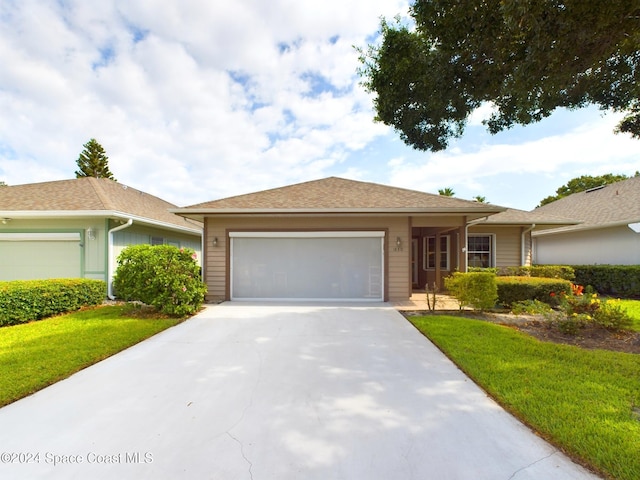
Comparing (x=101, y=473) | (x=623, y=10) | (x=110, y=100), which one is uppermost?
(x=110, y=100)

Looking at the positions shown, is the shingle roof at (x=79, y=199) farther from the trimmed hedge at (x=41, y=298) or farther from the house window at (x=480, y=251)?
the house window at (x=480, y=251)

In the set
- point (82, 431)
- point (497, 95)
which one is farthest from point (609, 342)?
point (82, 431)

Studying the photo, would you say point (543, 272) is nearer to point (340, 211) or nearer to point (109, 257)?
point (340, 211)

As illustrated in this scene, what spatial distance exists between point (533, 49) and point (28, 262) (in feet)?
46.0

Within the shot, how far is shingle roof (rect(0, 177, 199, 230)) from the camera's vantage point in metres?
9.14

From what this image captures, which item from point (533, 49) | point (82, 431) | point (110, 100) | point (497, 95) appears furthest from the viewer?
point (110, 100)

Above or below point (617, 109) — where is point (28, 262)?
below

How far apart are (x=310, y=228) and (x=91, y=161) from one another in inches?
1284

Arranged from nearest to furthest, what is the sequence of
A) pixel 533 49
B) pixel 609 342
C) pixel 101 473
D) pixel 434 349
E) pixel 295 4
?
1. pixel 101 473
2. pixel 533 49
3. pixel 434 349
4. pixel 609 342
5. pixel 295 4

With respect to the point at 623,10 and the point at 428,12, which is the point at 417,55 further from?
the point at 623,10

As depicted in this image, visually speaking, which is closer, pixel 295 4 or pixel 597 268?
pixel 295 4

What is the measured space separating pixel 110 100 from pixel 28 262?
19.8 feet

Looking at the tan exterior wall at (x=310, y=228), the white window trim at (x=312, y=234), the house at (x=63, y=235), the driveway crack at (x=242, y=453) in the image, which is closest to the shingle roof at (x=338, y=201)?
the tan exterior wall at (x=310, y=228)

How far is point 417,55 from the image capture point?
5422mm
